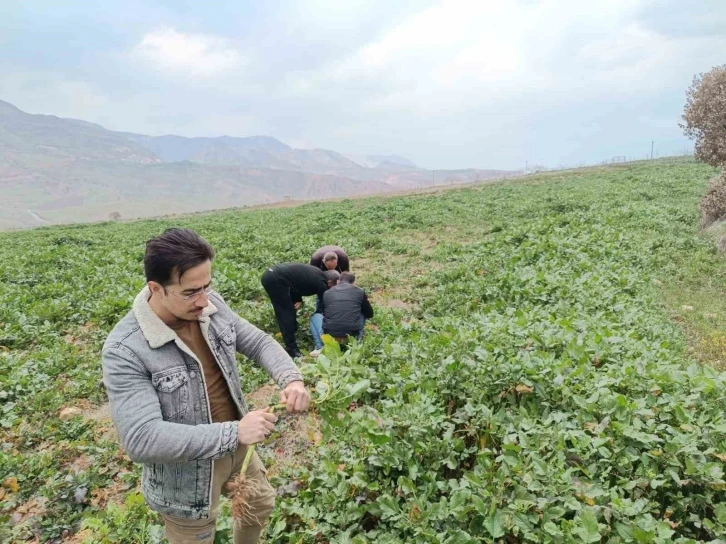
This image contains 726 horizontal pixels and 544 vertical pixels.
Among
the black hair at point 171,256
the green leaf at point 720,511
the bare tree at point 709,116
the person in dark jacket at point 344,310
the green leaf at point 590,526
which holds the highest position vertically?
the bare tree at point 709,116

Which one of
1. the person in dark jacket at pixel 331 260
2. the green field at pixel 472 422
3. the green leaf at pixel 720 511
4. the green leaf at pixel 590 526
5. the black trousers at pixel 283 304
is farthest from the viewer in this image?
Answer: the person in dark jacket at pixel 331 260

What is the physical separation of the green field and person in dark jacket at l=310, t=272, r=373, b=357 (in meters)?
0.54

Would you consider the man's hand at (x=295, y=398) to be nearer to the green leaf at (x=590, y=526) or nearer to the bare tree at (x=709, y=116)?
the green leaf at (x=590, y=526)

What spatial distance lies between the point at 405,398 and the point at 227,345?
200 cm

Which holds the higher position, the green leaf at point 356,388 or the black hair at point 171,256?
the black hair at point 171,256

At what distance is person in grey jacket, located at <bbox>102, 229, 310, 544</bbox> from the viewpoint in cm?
214

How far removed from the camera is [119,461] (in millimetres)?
4859

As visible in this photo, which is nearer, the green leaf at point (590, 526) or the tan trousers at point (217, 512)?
the green leaf at point (590, 526)

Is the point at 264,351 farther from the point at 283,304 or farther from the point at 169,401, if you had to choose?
the point at 283,304

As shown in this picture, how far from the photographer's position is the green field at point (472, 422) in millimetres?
2900

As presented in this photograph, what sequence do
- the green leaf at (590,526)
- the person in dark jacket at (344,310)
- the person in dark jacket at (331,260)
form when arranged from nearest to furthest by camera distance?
the green leaf at (590,526) → the person in dark jacket at (344,310) → the person in dark jacket at (331,260)

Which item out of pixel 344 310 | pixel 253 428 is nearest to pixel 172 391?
pixel 253 428

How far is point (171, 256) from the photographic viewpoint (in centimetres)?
217

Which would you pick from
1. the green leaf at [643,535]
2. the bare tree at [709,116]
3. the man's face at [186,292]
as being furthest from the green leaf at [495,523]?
the bare tree at [709,116]
